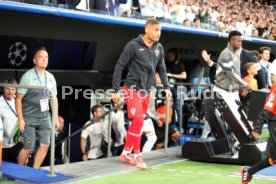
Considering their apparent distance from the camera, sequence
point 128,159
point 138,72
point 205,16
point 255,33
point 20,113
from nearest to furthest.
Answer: point 20,113
point 138,72
point 128,159
point 205,16
point 255,33

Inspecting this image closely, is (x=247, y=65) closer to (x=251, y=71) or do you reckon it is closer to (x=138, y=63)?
(x=251, y=71)

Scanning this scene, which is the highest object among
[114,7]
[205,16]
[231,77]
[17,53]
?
[205,16]

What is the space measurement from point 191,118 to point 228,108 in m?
3.17

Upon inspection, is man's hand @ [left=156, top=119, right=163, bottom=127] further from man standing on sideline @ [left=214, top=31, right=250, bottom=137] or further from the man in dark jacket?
the man in dark jacket

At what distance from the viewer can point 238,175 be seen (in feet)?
21.7

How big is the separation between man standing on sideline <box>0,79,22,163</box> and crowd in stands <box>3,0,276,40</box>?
1395 millimetres

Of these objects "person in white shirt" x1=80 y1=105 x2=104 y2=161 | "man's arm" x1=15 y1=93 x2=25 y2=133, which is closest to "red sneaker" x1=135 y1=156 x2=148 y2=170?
"man's arm" x1=15 y1=93 x2=25 y2=133

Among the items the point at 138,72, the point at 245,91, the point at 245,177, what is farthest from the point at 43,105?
the point at 245,91

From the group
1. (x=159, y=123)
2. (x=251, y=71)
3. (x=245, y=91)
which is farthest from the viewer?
(x=159, y=123)

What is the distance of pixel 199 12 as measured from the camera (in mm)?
14289

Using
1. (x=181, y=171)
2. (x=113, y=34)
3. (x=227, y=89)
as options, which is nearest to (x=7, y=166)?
(x=181, y=171)

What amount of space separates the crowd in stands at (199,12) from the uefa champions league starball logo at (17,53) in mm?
1298

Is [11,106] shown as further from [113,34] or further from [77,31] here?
[113,34]

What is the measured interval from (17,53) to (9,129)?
6.88 ft
